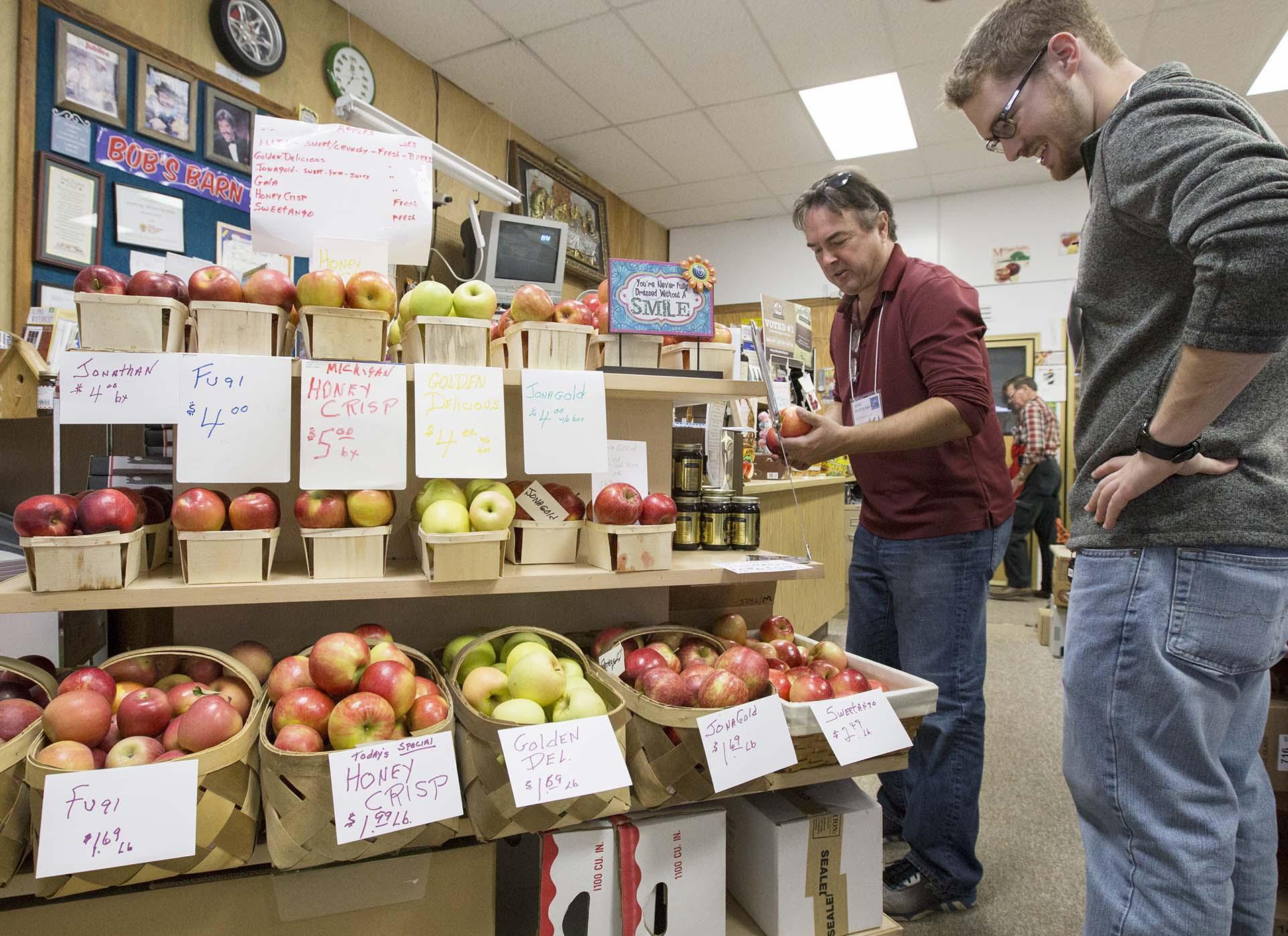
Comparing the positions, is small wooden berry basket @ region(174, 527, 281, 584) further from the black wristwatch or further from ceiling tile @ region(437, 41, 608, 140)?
ceiling tile @ region(437, 41, 608, 140)

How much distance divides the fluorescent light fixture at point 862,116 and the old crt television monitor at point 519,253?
185cm

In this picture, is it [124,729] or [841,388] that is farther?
[841,388]

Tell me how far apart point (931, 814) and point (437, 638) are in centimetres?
117

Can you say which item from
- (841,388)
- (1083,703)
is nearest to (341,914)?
(1083,703)

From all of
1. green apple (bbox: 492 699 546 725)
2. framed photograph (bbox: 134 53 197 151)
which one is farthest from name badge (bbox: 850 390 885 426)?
framed photograph (bbox: 134 53 197 151)

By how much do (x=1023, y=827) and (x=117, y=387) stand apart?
2.49 meters

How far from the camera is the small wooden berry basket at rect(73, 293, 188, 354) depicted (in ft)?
3.33

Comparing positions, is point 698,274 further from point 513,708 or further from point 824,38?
point 824,38

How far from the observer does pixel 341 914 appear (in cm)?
102

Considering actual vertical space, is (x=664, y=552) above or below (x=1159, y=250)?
below

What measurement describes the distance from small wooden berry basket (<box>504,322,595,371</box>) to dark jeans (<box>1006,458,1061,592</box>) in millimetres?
5084

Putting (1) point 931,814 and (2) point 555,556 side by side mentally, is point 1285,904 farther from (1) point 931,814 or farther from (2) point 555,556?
(2) point 555,556

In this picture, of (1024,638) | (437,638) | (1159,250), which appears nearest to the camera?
(1159,250)

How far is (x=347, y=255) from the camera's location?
1262 mm
